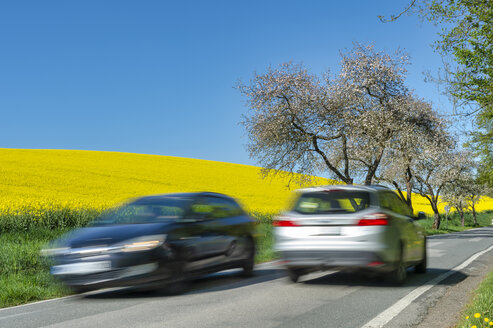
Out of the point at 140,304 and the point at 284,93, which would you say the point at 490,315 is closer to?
the point at 140,304

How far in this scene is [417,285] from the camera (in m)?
8.73

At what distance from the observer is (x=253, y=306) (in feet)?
22.5

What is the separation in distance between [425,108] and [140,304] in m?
24.2

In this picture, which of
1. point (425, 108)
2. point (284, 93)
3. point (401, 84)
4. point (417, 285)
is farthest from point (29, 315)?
point (425, 108)

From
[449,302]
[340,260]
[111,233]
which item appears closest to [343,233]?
[340,260]

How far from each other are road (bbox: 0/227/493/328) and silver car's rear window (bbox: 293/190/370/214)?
4.13 ft

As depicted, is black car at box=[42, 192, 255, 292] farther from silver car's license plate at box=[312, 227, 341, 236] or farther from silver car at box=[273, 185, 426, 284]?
silver car's license plate at box=[312, 227, 341, 236]

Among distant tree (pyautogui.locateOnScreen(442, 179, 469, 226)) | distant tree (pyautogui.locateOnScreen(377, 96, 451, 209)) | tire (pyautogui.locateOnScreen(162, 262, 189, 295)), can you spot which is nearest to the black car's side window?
tire (pyautogui.locateOnScreen(162, 262, 189, 295))

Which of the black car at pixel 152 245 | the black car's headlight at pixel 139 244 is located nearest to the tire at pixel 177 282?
the black car at pixel 152 245

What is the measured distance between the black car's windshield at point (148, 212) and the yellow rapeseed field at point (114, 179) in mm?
14476

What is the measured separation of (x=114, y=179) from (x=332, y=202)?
31.9m

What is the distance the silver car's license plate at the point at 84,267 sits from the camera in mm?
7352

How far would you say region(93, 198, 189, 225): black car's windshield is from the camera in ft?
27.5

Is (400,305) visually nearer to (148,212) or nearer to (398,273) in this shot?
(398,273)
